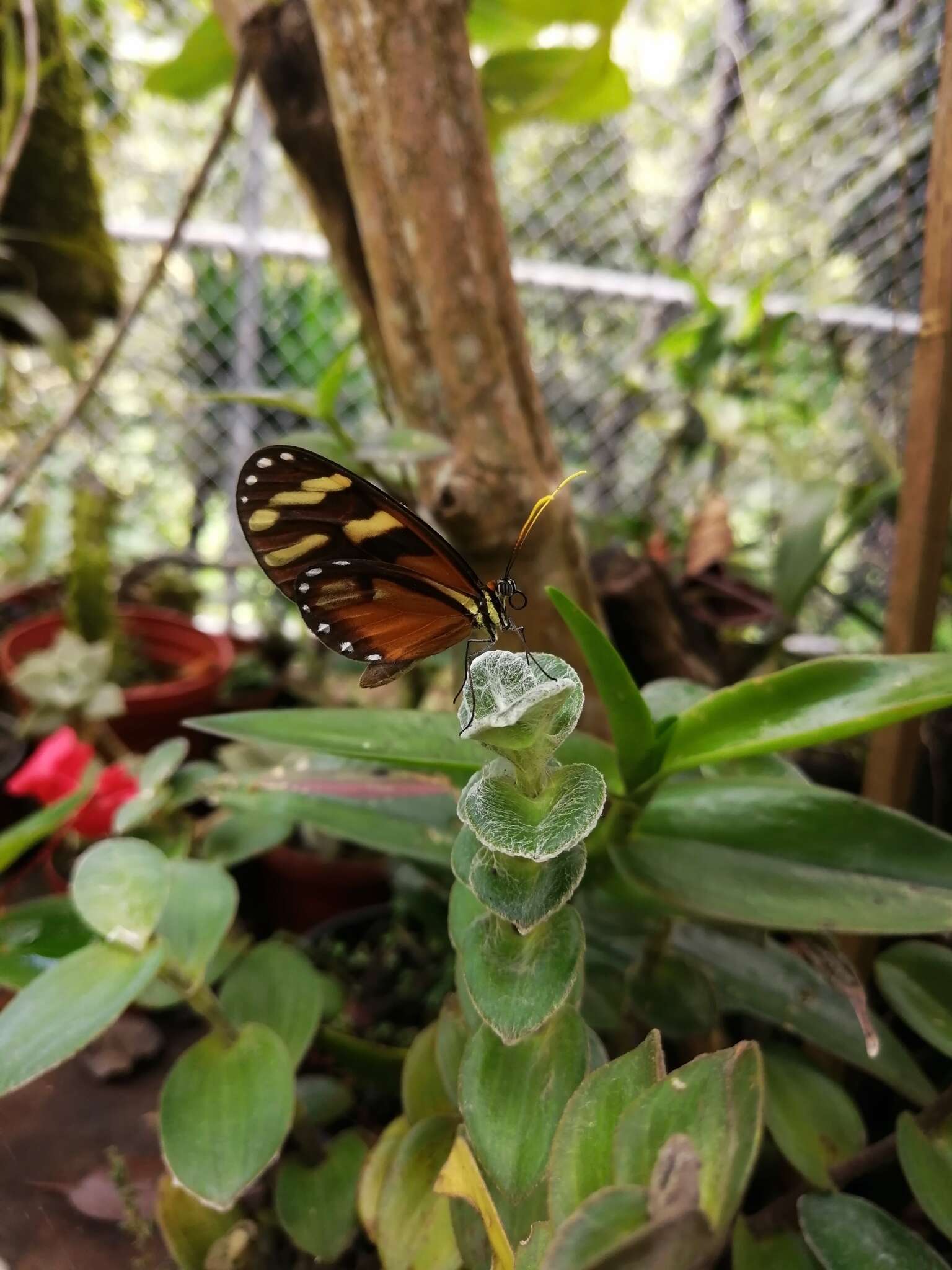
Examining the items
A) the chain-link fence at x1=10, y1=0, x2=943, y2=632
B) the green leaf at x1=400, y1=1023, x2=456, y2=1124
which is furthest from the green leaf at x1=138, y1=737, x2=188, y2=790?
the chain-link fence at x1=10, y1=0, x2=943, y2=632

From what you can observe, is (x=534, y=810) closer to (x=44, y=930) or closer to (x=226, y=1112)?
(x=226, y=1112)

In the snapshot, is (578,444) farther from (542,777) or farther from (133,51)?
(542,777)

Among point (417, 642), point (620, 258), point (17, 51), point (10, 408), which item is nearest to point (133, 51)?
point (17, 51)

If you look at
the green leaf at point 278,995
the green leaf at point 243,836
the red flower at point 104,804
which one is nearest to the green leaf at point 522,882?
the green leaf at point 278,995

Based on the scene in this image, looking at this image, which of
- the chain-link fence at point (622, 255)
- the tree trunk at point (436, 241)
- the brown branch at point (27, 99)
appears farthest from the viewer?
the chain-link fence at point (622, 255)

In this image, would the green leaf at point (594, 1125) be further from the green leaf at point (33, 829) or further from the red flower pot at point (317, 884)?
the red flower pot at point (317, 884)

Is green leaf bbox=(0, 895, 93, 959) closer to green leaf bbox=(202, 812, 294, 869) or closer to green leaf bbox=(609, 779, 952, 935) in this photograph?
green leaf bbox=(202, 812, 294, 869)

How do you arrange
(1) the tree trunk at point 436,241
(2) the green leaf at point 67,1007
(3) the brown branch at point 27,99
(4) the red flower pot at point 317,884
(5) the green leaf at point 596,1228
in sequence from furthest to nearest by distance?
(3) the brown branch at point 27,99 → (4) the red flower pot at point 317,884 → (1) the tree trunk at point 436,241 → (2) the green leaf at point 67,1007 → (5) the green leaf at point 596,1228
